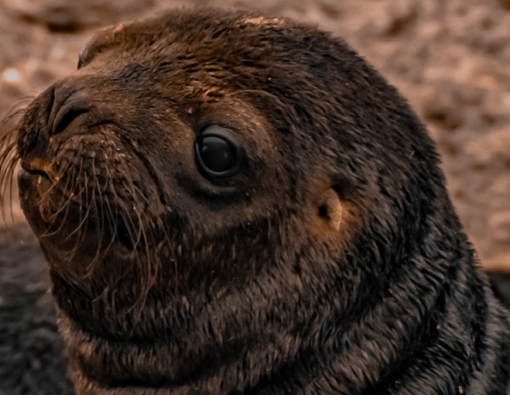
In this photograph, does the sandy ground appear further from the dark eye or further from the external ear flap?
the dark eye

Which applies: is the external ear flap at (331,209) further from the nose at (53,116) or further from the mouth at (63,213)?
the nose at (53,116)

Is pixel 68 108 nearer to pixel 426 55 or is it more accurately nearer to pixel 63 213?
pixel 63 213

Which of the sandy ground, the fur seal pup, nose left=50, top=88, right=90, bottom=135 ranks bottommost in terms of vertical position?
the fur seal pup

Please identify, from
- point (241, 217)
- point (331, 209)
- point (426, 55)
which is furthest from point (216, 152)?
point (426, 55)

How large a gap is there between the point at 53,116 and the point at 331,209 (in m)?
0.85

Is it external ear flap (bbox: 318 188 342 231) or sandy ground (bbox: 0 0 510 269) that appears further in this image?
sandy ground (bbox: 0 0 510 269)

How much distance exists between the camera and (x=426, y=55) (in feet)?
18.9

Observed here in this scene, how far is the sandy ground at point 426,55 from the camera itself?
535 centimetres

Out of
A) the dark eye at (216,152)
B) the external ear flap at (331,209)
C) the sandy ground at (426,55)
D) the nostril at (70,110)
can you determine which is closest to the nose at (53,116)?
the nostril at (70,110)

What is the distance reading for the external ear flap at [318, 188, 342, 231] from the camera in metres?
2.57

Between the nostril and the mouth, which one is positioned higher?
the nostril

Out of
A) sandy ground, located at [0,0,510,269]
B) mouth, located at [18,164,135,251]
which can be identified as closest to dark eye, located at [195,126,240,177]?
mouth, located at [18,164,135,251]

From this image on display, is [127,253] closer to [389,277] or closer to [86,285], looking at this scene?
[86,285]

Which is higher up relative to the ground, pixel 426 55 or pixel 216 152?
pixel 426 55
